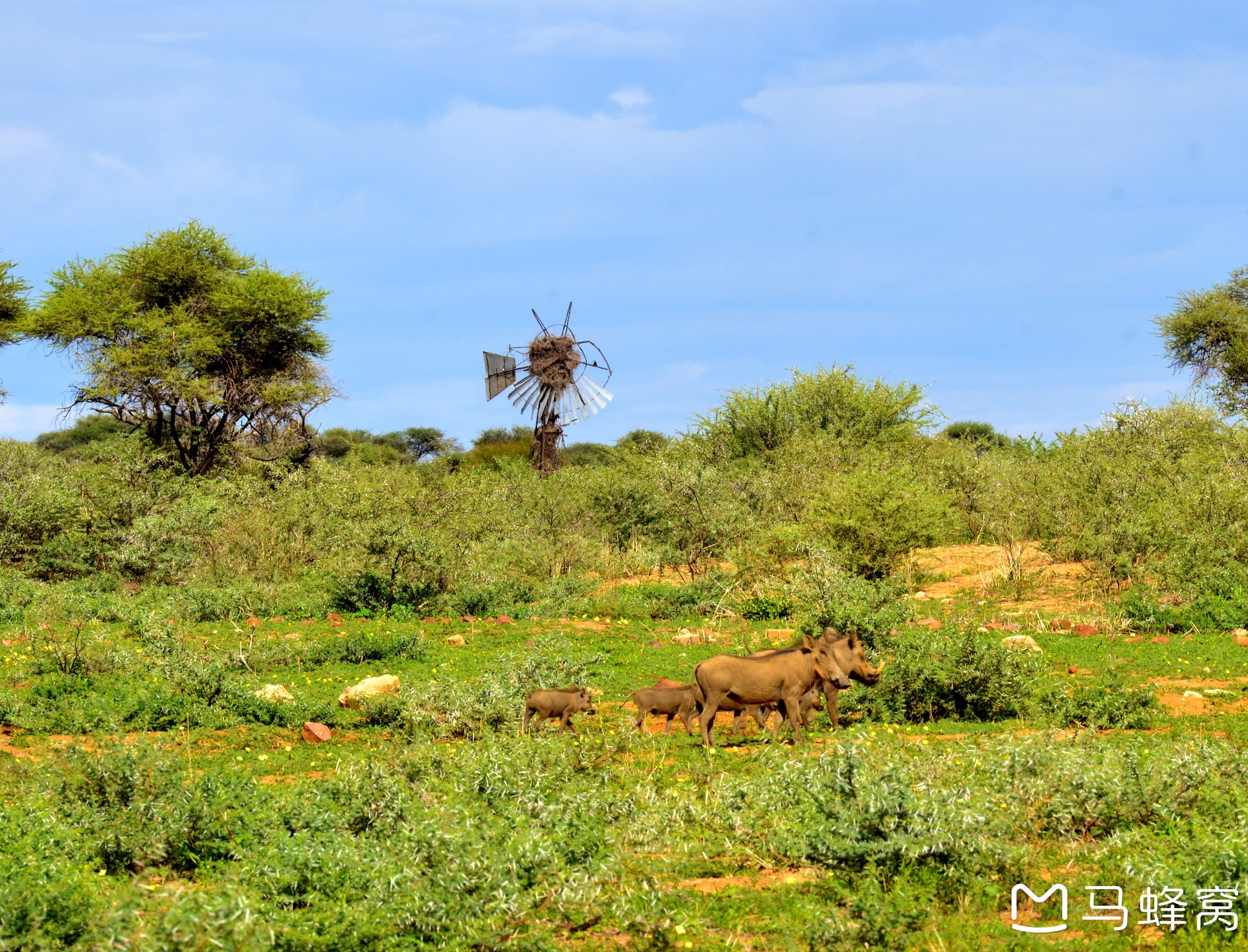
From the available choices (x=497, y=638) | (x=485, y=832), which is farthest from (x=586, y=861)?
(x=497, y=638)

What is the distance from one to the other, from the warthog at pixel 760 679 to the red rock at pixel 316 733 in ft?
11.9

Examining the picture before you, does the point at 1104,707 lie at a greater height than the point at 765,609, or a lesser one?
lesser

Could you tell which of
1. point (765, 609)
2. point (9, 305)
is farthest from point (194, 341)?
point (765, 609)

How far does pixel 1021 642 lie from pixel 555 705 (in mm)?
6722

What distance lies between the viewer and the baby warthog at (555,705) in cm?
1020

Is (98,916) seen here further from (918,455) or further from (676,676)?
(918,455)

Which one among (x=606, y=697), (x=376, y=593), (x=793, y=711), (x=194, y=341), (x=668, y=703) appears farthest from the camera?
(x=194, y=341)

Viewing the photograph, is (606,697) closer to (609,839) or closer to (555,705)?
(555,705)

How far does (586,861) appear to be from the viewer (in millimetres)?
6254

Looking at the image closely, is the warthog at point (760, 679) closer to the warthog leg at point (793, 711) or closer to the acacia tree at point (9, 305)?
the warthog leg at point (793, 711)

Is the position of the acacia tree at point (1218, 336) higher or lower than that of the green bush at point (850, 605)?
higher

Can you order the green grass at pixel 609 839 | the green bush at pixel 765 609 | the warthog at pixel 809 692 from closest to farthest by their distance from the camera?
1. the green grass at pixel 609 839
2. the warthog at pixel 809 692
3. the green bush at pixel 765 609

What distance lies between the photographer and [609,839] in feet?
20.6

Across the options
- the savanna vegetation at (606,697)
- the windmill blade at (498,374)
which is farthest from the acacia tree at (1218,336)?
the windmill blade at (498,374)
